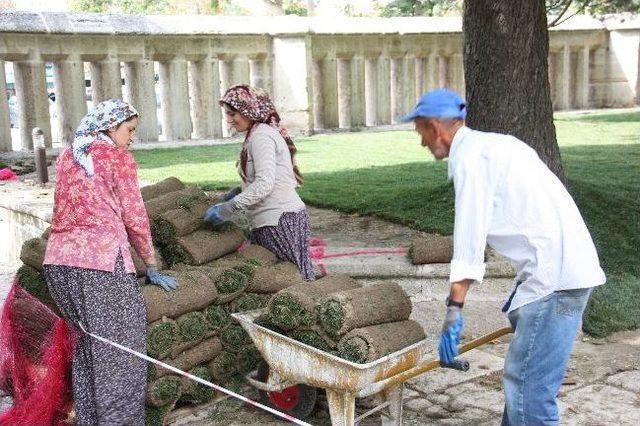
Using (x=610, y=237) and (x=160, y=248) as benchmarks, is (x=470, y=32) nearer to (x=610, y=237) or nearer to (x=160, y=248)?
(x=610, y=237)

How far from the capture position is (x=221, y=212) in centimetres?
609

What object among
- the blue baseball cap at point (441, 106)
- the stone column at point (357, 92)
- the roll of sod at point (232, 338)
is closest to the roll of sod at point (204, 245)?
the roll of sod at point (232, 338)

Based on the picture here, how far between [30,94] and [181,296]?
40.7ft

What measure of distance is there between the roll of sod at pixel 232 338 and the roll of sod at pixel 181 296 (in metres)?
0.25

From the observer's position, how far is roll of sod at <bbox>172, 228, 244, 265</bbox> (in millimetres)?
5953

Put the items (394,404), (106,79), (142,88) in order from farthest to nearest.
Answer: (142,88)
(106,79)
(394,404)

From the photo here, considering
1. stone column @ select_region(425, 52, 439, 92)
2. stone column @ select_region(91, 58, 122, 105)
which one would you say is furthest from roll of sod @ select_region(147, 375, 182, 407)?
stone column @ select_region(425, 52, 439, 92)

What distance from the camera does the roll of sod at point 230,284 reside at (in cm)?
573

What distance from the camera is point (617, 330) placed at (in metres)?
7.11

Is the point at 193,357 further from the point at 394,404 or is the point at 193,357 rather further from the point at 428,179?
the point at 428,179

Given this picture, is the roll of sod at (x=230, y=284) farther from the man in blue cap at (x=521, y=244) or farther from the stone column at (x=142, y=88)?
the stone column at (x=142, y=88)

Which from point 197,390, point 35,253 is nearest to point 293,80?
point 35,253

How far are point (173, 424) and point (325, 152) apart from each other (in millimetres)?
10672

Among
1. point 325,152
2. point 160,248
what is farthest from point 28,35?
point 160,248
